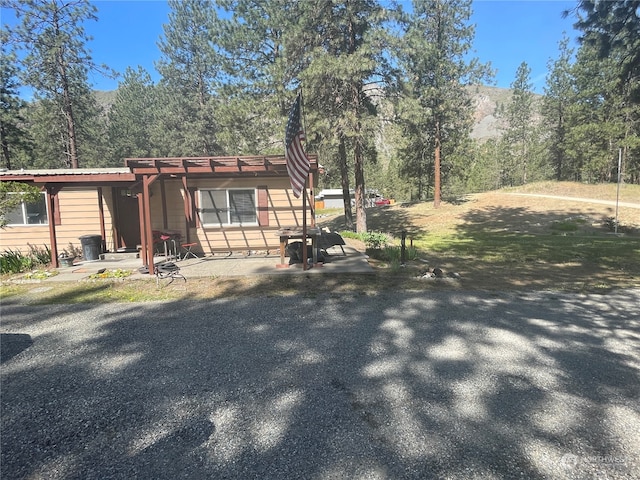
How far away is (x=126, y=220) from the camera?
36.9 ft

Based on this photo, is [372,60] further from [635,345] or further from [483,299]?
[635,345]

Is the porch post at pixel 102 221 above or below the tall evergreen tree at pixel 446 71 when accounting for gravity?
below

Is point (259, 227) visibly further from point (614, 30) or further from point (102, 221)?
point (614, 30)

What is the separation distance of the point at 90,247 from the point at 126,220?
1.51m

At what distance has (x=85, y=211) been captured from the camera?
10.7 m

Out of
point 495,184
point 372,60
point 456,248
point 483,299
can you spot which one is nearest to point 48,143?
point 372,60

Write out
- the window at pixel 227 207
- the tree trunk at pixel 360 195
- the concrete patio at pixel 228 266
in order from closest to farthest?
the concrete patio at pixel 228 266, the window at pixel 227 207, the tree trunk at pixel 360 195

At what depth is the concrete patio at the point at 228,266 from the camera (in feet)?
26.4

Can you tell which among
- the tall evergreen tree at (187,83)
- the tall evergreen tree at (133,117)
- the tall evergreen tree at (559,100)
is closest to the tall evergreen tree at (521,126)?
the tall evergreen tree at (559,100)

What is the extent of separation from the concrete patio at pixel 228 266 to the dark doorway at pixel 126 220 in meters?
0.84

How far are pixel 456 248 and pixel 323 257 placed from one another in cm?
598

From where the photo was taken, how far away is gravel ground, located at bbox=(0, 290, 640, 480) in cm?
233

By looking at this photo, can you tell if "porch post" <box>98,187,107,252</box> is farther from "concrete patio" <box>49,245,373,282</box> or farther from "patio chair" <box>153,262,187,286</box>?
"patio chair" <box>153,262,187,286</box>

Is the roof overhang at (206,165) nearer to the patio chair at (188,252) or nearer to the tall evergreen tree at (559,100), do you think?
the patio chair at (188,252)
